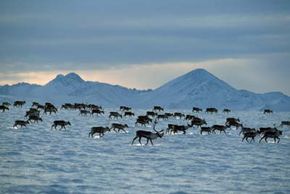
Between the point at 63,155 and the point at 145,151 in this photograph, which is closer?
the point at 63,155

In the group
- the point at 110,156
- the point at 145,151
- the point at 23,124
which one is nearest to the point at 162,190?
the point at 110,156

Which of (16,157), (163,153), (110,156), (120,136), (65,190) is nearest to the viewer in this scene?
(65,190)

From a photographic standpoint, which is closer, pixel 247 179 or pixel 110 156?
pixel 247 179

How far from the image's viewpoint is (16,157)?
78.4ft

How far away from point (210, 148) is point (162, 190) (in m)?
14.0

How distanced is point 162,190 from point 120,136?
64.6 ft

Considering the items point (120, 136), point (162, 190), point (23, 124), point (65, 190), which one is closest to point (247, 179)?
point (162, 190)

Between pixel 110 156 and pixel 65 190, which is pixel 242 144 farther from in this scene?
pixel 65 190

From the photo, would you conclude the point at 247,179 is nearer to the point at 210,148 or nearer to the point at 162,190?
the point at 162,190

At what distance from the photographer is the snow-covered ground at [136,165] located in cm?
1812

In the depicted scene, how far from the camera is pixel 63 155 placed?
83.1 feet

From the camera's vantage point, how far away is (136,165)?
2286 centimetres

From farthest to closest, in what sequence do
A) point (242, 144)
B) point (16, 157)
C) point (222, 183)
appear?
point (242, 144)
point (16, 157)
point (222, 183)

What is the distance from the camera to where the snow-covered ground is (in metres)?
18.1
